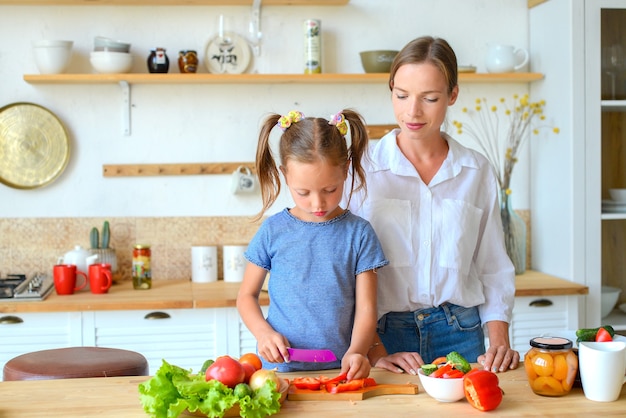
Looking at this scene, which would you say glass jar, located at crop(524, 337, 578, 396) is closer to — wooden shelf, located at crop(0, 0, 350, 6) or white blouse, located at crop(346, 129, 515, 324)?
white blouse, located at crop(346, 129, 515, 324)

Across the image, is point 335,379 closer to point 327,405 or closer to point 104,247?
point 327,405

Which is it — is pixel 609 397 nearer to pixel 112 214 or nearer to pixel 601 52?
pixel 601 52

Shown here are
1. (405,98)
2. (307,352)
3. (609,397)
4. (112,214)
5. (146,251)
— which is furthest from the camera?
(112,214)

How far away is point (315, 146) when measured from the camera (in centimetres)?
180

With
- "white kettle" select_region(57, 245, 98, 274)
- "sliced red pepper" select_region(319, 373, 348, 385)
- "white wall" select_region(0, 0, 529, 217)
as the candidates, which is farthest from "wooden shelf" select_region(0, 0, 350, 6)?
"sliced red pepper" select_region(319, 373, 348, 385)

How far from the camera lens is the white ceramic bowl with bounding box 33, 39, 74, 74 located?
3.38 m

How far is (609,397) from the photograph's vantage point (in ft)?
5.16

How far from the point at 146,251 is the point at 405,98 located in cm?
181

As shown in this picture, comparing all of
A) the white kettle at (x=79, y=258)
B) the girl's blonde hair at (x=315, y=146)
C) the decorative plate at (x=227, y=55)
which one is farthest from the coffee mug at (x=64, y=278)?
the girl's blonde hair at (x=315, y=146)

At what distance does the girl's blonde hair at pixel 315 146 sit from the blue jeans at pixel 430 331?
1.06 ft

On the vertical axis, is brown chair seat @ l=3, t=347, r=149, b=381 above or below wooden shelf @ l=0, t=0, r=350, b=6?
below

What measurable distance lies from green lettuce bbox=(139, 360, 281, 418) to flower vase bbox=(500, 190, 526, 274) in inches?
89.8

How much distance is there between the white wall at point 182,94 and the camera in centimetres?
359

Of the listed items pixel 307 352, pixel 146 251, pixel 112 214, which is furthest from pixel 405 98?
pixel 112 214
